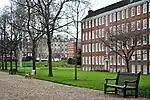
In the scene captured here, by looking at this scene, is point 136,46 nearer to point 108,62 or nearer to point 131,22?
point 131,22

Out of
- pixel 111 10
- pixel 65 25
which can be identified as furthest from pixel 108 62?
pixel 65 25

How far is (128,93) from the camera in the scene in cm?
1745

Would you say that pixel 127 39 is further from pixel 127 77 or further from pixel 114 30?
pixel 127 77

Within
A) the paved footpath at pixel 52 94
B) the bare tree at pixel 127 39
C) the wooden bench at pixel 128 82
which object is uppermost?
the bare tree at pixel 127 39

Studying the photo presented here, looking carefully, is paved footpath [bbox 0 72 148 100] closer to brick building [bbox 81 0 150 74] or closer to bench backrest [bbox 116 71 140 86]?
bench backrest [bbox 116 71 140 86]

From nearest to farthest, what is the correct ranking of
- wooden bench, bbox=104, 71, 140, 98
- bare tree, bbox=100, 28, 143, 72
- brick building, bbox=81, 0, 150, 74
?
wooden bench, bbox=104, 71, 140, 98 → bare tree, bbox=100, 28, 143, 72 → brick building, bbox=81, 0, 150, 74

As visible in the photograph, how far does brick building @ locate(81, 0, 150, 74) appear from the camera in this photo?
64.9m

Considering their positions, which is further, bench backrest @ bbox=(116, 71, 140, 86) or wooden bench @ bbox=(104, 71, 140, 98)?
bench backrest @ bbox=(116, 71, 140, 86)

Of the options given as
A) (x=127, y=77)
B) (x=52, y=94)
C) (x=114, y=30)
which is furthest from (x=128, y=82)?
(x=114, y=30)

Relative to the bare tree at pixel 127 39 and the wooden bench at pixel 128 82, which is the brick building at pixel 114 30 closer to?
the bare tree at pixel 127 39

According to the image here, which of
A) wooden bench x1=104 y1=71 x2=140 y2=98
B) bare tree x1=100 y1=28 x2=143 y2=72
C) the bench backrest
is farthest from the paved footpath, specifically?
bare tree x1=100 y1=28 x2=143 y2=72

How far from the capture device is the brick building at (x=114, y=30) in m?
64.9

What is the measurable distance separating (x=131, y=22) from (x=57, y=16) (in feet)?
98.0

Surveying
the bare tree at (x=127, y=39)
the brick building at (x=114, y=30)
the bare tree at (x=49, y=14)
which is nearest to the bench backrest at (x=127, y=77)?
the bare tree at (x=49, y=14)
